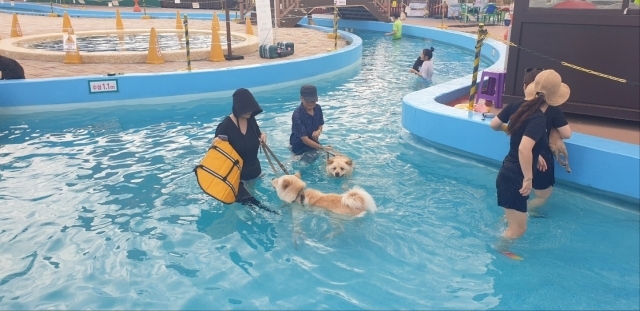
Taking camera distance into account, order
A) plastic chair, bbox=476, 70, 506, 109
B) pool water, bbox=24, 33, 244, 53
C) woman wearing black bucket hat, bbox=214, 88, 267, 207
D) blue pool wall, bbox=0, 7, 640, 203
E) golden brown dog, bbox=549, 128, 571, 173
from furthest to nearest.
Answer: pool water, bbox=24, 33, 244, 53, plastic chair, bbox=476, 70, 506, 109, blue pool wall, bbox=0, 7, 640, 203, woman wearing black bucket hat, bbox=214, 88, 267, 207, golden brown dog, bbox=549, 128, 571, 173

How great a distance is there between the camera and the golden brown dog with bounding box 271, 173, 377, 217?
516 centimetres

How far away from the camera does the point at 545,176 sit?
545 centimetres

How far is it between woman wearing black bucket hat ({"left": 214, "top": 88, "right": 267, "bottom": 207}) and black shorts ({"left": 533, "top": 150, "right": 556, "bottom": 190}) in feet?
10.2

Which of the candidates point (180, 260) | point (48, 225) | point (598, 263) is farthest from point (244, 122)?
point (598, 263)

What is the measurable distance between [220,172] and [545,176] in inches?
140

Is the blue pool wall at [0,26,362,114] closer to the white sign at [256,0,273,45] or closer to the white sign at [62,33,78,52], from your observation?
the white sign at [256,0,273,45]

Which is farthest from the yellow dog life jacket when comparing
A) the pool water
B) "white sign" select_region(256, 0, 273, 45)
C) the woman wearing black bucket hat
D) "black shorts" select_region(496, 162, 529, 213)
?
the pool water

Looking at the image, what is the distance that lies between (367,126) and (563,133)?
15.1ft

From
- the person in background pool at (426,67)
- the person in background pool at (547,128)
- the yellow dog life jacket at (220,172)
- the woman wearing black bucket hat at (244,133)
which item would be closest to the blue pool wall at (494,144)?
the person in background pool at (547,128)

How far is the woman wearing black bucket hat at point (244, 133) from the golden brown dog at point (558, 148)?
10.4 ft

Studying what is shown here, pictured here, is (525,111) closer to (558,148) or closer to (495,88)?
(558,148)

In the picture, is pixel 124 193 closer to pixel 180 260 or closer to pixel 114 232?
pixel 114 232

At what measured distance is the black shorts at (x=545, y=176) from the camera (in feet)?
17.5

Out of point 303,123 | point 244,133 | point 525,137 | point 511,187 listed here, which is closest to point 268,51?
point 303,123
